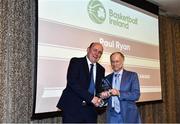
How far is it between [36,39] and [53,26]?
0.93 ft

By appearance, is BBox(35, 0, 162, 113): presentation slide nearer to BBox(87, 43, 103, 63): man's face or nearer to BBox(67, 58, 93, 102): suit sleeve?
BBox(67, 58, 93, 102): suit sleeve

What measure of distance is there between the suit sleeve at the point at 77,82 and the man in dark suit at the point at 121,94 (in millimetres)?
170

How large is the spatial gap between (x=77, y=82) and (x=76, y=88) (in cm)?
7

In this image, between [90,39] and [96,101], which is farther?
[90,39]

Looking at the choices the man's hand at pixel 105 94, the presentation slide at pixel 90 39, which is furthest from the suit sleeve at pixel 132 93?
the presentation slide at pixel 90 39

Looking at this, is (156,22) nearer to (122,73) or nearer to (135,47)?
(135,47)

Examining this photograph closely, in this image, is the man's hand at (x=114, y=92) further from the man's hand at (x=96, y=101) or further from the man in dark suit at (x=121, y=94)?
the man's hand at (x=96, y=101)

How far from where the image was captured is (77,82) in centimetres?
283

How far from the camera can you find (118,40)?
4.16 meters

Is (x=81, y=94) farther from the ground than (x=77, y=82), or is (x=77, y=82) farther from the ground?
(x=77, y=82)

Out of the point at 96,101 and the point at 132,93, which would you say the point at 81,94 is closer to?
the point at 96,101

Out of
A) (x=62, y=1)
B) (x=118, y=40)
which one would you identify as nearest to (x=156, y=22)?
(x=118, y=40)

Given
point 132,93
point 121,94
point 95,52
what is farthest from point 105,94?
point 95,52

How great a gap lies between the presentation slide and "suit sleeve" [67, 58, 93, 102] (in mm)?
A: 358
